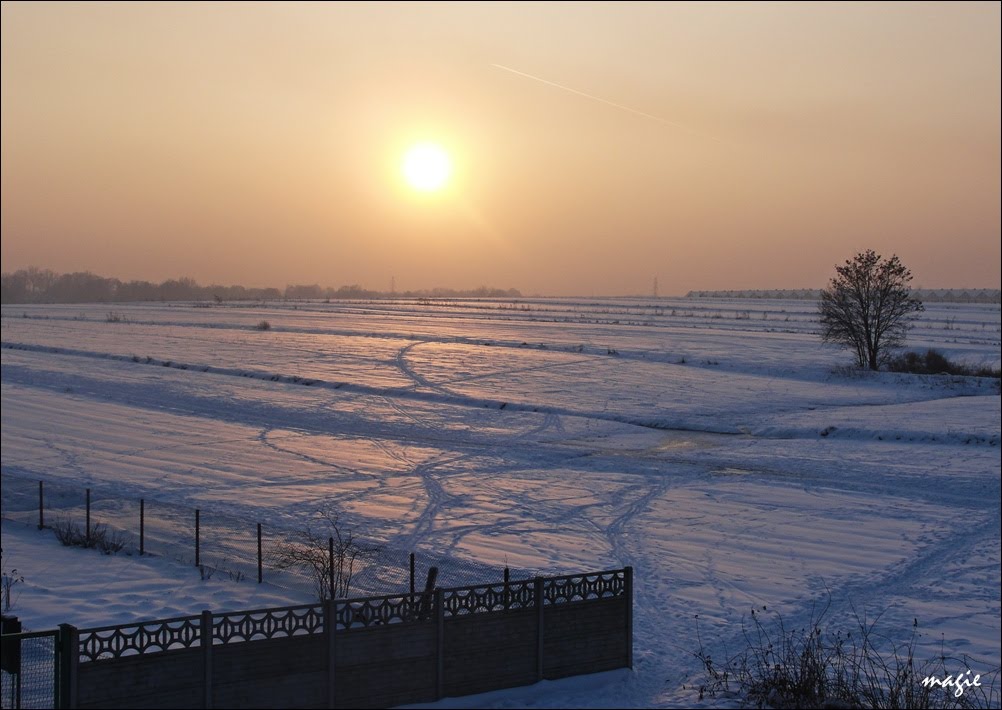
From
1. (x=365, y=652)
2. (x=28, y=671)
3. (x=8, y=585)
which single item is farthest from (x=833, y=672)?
(x=8, y=585)

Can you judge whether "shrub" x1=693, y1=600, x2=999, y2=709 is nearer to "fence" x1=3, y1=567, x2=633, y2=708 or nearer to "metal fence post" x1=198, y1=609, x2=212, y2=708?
"fence" x1=3, y1=567, x2=633, y2=708

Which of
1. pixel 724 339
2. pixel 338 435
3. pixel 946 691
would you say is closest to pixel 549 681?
pixel 946 691

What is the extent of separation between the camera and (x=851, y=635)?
15.1 metres

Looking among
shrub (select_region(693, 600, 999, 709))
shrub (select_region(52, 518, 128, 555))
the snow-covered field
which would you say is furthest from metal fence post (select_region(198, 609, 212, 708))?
shrub (select_region(52, 518, 128, 555))

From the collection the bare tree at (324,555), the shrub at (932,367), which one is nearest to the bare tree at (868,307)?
the shrub at (932,367)

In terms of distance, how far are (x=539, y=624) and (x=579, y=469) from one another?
19.0m

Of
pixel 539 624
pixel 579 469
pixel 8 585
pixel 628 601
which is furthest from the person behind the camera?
pixel 579 469

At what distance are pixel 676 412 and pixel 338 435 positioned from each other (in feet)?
52.0

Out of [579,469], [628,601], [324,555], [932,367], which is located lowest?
[579,469]

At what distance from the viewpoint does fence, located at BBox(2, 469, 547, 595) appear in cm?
1656

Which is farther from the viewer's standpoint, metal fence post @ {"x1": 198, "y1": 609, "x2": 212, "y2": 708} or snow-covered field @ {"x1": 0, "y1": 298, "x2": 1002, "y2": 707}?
snow-covered field @ {"x1": 0, "y1": 298, "x2": 1002, "y2": 707}

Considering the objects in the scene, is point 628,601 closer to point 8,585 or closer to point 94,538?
point 8,585

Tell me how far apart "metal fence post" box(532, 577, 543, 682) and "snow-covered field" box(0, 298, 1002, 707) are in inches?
10.7

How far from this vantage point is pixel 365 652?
10344mm
